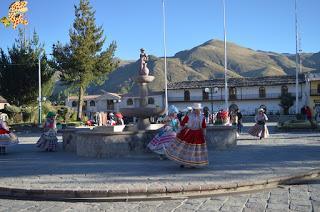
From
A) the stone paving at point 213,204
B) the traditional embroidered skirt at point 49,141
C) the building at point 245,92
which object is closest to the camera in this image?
the stone paving at point 213,204

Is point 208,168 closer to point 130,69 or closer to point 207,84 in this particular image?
point 207,84

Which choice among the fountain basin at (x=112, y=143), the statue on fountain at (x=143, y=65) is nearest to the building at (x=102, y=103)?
the statue on fountain at (x=143, y=65)

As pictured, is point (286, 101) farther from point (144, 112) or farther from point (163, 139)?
point (163, 139)

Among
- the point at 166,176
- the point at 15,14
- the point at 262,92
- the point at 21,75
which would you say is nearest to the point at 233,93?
the point at 262,92

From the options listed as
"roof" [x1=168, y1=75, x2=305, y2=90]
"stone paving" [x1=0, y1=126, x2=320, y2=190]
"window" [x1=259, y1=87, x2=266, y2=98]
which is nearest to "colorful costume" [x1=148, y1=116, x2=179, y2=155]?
"stone paving" [x1=0, y1=126, x2=320, y2=190]

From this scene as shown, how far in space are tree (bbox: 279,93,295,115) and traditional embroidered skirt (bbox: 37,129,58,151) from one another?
5003 cm

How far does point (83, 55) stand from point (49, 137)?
29214 millimetres

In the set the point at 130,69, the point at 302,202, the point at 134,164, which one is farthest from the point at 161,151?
the point at 130,69

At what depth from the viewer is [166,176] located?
9352 mm

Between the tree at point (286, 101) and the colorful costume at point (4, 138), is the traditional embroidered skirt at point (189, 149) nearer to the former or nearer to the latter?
the colorful costume at point (4, 138)

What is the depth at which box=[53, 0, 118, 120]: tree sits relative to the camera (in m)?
44.9

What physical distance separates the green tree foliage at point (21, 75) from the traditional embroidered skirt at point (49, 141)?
91.1 feet

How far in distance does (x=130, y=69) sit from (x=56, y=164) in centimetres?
18003

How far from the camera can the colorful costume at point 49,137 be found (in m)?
16.1
